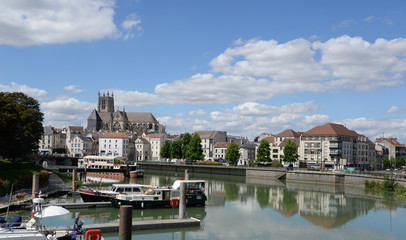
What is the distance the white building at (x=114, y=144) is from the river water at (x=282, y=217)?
319 ft

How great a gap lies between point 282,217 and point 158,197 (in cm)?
1282

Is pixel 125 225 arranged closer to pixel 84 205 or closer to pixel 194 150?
pixel 84 205

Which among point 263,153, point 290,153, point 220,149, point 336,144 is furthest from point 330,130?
point 220,149

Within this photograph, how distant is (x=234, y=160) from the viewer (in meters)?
111

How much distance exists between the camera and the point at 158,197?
1548 inches

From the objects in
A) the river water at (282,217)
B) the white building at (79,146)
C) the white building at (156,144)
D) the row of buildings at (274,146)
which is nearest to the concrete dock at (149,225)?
the river water at (282,217)

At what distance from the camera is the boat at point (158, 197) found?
38062mm

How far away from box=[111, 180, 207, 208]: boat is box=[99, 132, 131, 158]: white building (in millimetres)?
110319

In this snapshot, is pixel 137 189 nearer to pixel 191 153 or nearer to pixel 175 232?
pixel 175 232

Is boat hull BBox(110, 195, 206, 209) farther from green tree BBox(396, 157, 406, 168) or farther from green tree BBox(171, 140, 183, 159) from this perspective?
green tree BBox(396, 157, 406, 168)

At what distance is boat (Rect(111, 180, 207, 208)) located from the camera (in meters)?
38.1

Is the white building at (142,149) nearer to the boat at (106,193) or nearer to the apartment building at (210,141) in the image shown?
the apartment building at (210,141)

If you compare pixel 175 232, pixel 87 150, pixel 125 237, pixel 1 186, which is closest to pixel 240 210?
pixel 175 232

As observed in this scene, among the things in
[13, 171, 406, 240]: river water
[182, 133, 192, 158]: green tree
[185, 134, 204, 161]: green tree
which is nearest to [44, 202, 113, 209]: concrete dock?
[13, 171, 406, 240]: river water
